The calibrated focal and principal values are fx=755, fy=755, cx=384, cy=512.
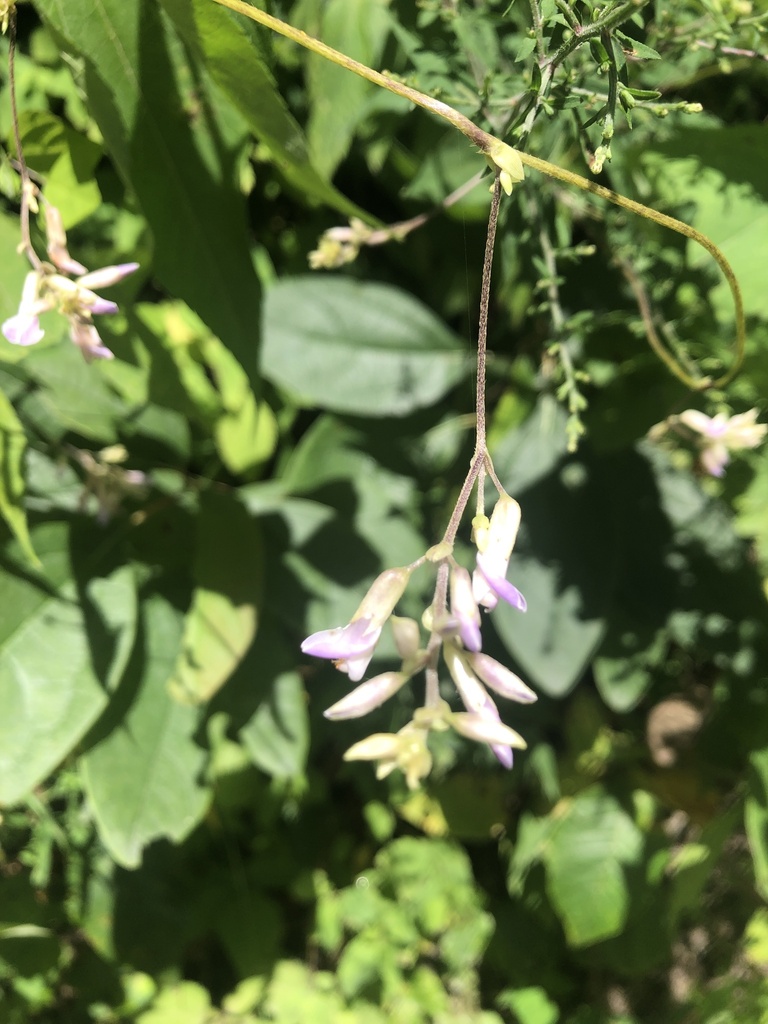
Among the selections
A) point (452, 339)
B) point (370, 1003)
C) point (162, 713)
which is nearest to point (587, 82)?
point (452, 339)

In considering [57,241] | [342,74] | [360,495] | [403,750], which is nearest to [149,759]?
[360,495]

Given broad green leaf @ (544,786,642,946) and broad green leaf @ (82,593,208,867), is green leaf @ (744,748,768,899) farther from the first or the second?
broad green leaf @ (82,593,208,867)

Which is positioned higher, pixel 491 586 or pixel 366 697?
pixel 491 586

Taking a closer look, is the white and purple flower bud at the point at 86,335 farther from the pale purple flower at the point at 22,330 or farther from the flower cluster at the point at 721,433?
the flower cluster at the point at 721,433

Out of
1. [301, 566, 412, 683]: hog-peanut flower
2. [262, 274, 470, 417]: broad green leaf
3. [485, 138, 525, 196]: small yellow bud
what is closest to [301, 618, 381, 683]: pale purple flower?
[301, 566, 412, 683]: hog-peanut flower

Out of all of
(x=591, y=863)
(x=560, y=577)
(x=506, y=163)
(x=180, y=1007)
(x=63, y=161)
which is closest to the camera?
(x=506, y=163)

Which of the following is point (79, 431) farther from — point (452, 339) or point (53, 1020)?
point (53, 1020)

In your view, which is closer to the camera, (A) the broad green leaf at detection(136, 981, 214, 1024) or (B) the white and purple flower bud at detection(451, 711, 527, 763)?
(B) the white and purple flower bud at detection(451, 711, 527, 763)

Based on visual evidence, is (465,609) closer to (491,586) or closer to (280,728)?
(491,586)
